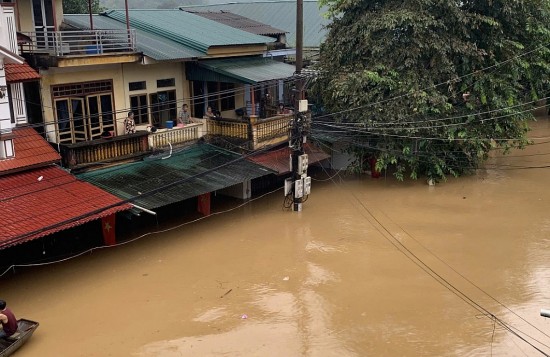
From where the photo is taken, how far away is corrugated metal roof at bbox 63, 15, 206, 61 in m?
18.1

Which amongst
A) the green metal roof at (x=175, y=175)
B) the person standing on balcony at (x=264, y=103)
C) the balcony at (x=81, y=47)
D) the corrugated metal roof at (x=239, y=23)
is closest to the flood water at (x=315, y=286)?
the green metal roof at (x=175, y=175)

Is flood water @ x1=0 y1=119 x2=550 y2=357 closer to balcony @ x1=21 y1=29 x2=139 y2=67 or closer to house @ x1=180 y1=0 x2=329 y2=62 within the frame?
balcony @ x1=21 y1=29 x2=139 y2=67

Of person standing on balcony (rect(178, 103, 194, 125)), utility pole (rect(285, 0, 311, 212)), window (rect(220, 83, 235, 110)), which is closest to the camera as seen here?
utility pole (rect(285, 0, 311, 212))

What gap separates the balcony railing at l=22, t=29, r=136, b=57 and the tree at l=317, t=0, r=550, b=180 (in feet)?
26.5

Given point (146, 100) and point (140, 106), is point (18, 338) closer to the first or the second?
point (140, 106)

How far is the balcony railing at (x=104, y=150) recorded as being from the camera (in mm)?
15805

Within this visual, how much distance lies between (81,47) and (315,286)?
10254 millimetres

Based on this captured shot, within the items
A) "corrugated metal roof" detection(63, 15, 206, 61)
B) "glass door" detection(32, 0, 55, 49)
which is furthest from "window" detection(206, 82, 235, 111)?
"glass door" detection(32, 0, 55, 49)

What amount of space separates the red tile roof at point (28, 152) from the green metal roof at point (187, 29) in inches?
268

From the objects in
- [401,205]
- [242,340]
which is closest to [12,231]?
[242,340]

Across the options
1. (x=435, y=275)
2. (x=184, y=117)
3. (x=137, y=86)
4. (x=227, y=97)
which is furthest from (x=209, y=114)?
(x=435, y=275)

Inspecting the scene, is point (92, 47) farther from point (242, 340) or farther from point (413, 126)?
point (413, 126)

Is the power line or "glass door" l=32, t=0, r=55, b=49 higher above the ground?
"glass door" l=32, t=0, r=55, b=49

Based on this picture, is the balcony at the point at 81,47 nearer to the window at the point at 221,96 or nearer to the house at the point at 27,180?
the house at the point at 27,180
